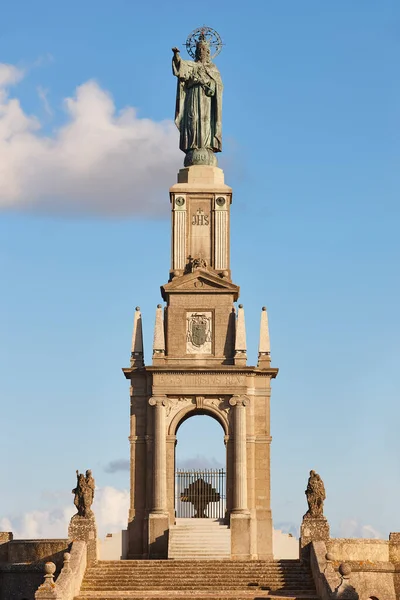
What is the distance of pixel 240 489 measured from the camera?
59.1 m

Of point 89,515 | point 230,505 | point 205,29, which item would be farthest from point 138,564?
point 205,29

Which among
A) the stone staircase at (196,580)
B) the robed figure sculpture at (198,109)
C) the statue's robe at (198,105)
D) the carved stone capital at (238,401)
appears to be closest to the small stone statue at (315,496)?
the stone staircase at (196,580)

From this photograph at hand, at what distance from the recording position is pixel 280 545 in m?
59.2

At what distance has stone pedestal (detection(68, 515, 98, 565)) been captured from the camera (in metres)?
54.2

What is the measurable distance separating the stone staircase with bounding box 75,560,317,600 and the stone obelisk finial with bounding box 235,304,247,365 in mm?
9249

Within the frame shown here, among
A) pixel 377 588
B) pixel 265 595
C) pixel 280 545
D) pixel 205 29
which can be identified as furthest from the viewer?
pixel 205 29

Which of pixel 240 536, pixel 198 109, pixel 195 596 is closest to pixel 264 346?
pixel 240 536

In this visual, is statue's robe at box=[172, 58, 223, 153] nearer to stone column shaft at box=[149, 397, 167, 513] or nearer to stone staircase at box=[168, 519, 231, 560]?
stone column shaft at box=[149, 397, 167, 513]

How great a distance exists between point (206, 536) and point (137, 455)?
470cm

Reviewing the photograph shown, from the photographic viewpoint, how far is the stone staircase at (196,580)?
1987 inches

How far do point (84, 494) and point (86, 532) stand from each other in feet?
4.82

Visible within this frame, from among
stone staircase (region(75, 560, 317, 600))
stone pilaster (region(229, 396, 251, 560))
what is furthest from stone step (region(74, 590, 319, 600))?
stone pilaster (region(229, 396, 251, 560))

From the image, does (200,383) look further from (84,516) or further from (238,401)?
(84,516)

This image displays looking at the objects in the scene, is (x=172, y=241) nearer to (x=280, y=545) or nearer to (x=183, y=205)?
(x=183, y=205)
